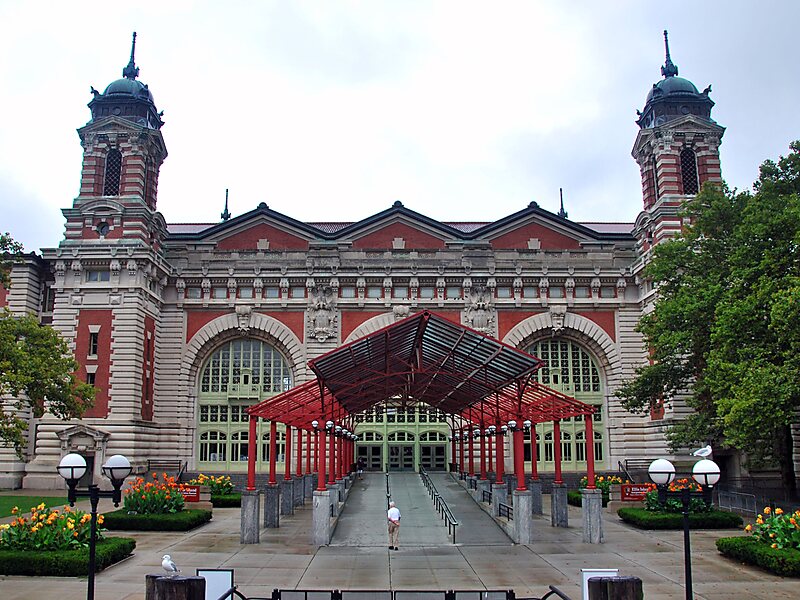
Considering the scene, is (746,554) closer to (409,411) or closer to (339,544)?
(339,544)

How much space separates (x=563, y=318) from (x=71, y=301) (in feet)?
110

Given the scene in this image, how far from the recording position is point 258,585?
1755 centimetres

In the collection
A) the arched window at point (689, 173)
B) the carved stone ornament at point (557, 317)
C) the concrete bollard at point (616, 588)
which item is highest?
the arched window at point (689, 173)

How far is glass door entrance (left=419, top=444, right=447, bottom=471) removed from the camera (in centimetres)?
5391

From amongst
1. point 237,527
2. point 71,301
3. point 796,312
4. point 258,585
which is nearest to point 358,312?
point 71,301

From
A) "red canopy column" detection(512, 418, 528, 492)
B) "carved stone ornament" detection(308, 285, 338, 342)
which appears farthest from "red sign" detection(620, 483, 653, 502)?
"carved stone ornament" detection(308, 285, 338, 342)

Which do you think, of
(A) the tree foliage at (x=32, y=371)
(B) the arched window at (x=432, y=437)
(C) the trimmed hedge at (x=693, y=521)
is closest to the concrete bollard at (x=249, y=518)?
(A) the tree foliage at (x=32, y=371)

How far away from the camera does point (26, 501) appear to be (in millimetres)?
37469

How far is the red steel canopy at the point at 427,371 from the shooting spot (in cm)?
2545

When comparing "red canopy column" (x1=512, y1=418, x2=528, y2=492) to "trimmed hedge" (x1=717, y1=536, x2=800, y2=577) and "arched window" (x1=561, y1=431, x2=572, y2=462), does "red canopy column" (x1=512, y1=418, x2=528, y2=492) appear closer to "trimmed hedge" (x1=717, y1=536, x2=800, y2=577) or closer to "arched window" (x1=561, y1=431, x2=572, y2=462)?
"trimmed hedge" (x1=717, y1=536, x2=800, y2=577)

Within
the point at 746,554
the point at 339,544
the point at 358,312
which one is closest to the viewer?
the point at 746,554

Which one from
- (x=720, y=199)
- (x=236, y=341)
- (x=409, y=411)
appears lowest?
(x=409, y=411)

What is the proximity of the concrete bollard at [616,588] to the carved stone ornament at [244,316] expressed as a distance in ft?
141

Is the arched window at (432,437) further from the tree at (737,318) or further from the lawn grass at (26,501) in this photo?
the lawn grass at (26,501)
